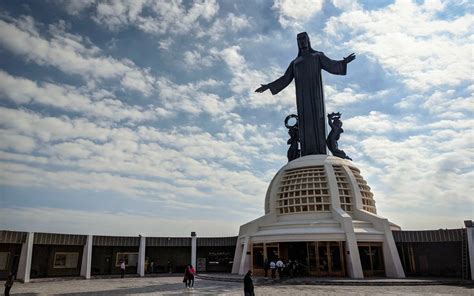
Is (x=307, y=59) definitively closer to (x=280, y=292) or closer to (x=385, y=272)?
(x=385, y=272)

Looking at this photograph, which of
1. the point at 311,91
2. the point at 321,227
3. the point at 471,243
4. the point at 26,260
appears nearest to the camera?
the point at 471,243

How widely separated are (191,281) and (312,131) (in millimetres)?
23839

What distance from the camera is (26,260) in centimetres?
2777

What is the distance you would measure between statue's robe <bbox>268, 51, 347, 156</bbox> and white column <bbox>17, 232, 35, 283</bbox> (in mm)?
28114

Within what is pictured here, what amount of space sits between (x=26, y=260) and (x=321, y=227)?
78.2 feet

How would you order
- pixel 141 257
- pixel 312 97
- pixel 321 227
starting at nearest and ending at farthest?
pixel 321 227, pixel 141 257, pixel 312 97

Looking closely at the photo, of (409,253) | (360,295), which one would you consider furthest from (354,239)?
(360,295)

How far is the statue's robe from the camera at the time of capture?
134 feet

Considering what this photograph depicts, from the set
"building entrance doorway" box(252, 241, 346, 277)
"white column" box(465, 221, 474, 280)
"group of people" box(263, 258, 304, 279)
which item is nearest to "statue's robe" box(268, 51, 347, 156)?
"building entrance doorway" box(252, 241, 346, 277)

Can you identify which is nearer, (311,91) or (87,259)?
(87,259)

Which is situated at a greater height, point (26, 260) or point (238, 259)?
point (26, 260)

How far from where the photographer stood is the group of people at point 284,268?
1069 inches

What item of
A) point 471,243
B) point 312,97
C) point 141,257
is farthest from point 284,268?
point 312,97

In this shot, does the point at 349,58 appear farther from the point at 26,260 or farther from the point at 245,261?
the point at 26,260
